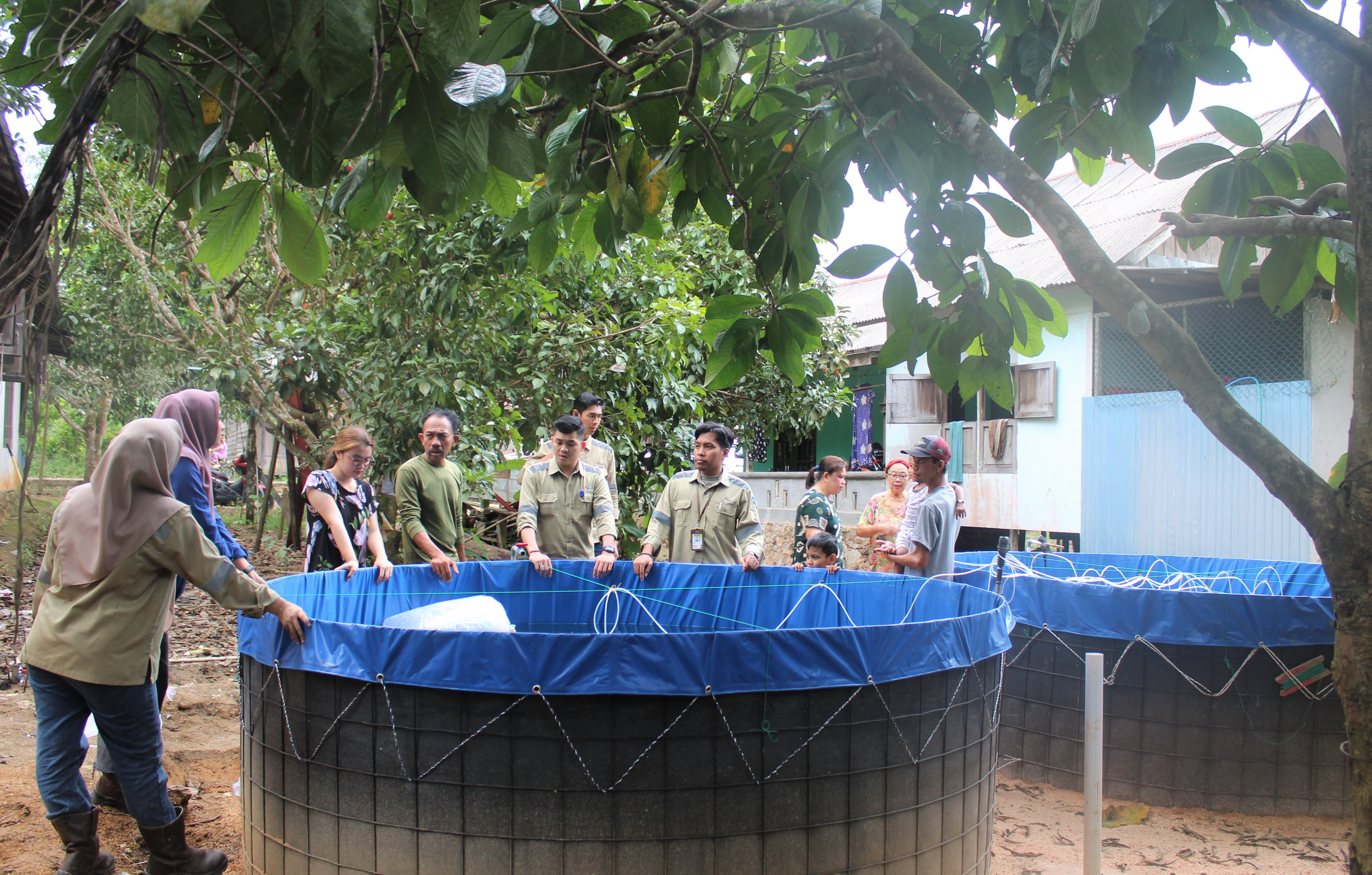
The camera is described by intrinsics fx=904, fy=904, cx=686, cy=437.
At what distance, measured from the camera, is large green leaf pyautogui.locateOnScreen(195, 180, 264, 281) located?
1689mm

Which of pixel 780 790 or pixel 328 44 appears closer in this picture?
pixel 328 44

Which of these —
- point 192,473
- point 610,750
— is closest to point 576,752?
point 610,750

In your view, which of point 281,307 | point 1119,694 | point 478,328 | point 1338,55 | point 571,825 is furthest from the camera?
point 281,307

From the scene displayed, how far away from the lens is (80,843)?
3.23 meters

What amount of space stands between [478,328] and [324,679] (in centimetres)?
399

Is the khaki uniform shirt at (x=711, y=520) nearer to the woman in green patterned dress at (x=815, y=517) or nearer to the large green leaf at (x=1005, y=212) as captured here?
the woman in green patterned dress at (x=815, y=517)

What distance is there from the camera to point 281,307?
987 centimetres

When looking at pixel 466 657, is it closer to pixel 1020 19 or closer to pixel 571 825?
pixel 571 825

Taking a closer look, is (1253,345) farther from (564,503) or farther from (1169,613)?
(564,503)

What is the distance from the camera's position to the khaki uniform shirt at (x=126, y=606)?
305cm

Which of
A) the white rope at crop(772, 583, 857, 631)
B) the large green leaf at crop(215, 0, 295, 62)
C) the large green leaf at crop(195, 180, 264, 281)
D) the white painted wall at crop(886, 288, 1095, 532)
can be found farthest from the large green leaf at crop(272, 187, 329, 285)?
the white painted wall at crop(886, 288, 1095, 532)

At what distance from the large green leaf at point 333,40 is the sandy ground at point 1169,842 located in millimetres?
3963

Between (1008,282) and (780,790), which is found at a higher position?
(1008,282)

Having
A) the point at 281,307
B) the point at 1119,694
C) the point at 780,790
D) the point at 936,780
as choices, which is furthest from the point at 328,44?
the point at 281,307
